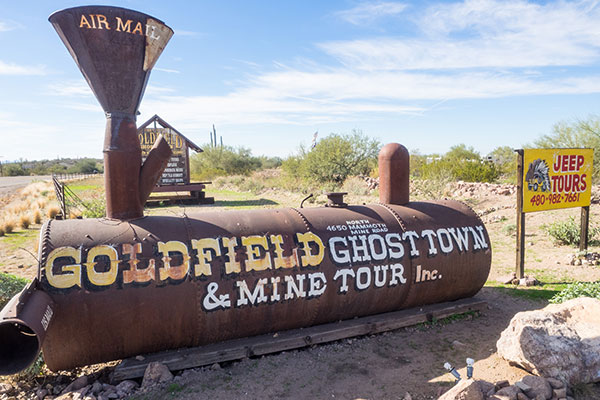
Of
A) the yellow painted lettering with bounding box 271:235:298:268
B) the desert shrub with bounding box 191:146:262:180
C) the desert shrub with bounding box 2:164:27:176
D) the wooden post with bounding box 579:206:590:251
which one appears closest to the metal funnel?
the yellow painted lettering with bounding box 271:235:298:268

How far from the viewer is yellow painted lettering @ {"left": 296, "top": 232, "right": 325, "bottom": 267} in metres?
5.36

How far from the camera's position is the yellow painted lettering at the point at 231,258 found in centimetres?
498

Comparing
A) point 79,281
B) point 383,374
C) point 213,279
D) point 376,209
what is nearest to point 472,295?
point 376,209

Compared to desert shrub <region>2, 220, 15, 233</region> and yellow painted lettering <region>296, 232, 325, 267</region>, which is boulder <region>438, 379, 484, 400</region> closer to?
yellow painted lettering <region>296, 232, 325, 267</region>

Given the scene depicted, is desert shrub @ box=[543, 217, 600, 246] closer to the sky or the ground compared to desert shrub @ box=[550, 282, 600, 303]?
closer to the sky

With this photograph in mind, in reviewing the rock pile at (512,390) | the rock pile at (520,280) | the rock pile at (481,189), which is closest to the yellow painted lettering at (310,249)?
the rock pile at (512,390)

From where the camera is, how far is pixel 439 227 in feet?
20.8

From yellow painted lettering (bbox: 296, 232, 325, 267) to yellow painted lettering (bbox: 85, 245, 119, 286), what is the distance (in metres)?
2.21

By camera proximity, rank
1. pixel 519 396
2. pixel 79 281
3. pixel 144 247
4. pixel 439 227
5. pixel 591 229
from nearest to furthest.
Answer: pixel 519 396 → pixel 79 281 → pixel 144 247 → pixel 439 227 → pixel 591 229

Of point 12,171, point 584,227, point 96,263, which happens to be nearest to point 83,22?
point 96,263

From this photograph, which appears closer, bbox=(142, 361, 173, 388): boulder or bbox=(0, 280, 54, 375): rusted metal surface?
bbox=(0, 280, 54, 375): rusted metal surface

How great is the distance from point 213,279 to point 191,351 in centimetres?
91

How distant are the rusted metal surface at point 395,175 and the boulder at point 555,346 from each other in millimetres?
2574

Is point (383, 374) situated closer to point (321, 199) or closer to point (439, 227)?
point (439, 227)
